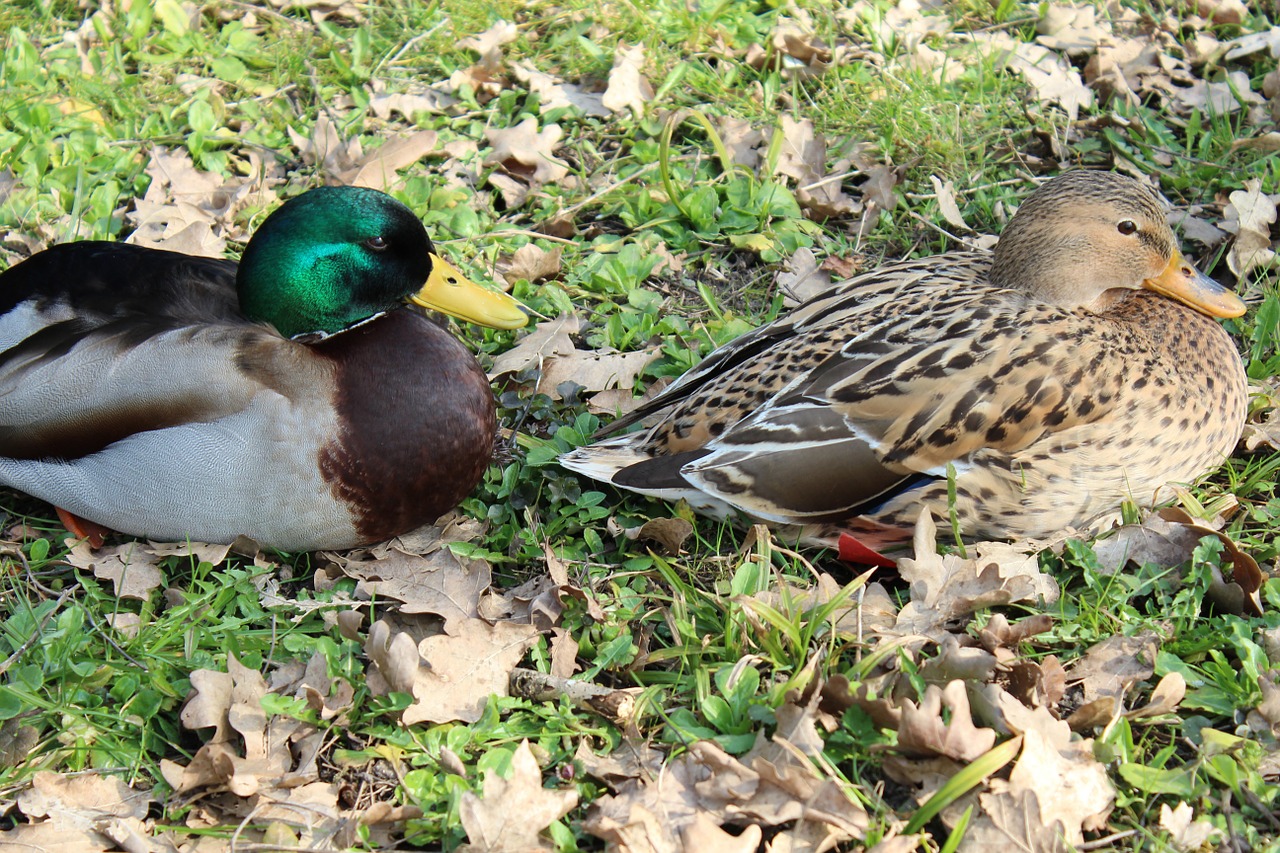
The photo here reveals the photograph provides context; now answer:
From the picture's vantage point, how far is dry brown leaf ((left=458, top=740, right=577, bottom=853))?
8.04ft

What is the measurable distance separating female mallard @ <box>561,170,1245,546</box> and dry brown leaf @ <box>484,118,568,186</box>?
160 centimetres

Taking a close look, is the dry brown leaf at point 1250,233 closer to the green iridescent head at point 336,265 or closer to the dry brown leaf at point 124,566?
the green iridescent head at point 336,265

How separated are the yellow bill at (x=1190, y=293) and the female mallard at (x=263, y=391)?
1893mm

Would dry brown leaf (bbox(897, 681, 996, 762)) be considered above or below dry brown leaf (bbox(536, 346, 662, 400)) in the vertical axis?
above

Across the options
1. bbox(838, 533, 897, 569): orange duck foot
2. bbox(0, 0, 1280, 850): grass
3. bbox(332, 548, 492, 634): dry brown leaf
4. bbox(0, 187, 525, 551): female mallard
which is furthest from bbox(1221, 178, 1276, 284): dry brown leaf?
bbox(332, 548, 492, 634): dry brown leaf

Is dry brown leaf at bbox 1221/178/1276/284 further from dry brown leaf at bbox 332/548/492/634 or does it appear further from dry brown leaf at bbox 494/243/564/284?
dry brown leaf at bbox 332/548/492/634

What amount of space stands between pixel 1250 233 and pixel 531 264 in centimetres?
238

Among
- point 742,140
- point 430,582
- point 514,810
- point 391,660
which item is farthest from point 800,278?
point 514,810

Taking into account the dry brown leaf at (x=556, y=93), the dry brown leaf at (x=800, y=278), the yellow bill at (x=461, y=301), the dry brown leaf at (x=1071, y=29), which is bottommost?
the dry brown leaf at (x=800, y=278)

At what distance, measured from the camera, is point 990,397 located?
300 cm

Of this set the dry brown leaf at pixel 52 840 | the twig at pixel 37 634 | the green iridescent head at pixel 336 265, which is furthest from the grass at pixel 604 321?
the green iridescent head at pixel 336 265

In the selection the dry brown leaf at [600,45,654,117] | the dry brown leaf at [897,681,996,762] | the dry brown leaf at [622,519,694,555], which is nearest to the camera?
the dry brown leaf at [897,681,996,762]

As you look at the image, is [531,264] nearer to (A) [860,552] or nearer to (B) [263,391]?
(B) [263,391]

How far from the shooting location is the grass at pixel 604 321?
2.69 metres
